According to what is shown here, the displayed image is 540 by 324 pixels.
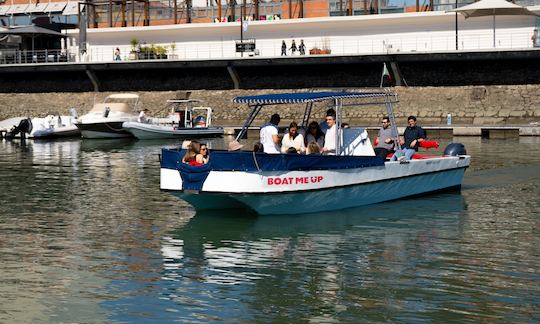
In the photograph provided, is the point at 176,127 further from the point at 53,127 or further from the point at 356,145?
the point at 356,145

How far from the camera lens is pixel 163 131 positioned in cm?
4516

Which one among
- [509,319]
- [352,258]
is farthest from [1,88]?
[509,319]

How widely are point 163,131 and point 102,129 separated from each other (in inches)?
118

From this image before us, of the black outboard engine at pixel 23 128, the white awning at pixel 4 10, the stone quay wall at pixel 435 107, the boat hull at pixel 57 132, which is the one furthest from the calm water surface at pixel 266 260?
the white awning at pixel 4 10

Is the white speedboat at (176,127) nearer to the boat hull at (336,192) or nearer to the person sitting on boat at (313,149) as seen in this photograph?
the boat hull at (336,192)

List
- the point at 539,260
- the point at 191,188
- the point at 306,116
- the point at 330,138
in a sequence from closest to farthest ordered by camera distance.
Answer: the point at 539,260 → the point at 191,188 → the point at 330,138 → the point at 306,116

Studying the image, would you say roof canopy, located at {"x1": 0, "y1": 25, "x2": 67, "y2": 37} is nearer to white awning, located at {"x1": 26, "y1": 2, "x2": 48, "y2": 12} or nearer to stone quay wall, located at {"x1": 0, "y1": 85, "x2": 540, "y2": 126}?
white awning, located at {"x1": 26, "y1": 2, "x2": 48, "y2": 12}

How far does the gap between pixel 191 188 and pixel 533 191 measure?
359 inches

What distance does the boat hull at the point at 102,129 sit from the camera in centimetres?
4500

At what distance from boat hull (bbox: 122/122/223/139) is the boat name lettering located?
90.7 ft

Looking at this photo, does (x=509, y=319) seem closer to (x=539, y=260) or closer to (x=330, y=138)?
(x=539, y=260)

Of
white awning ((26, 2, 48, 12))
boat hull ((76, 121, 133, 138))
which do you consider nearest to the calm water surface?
boat hull ((76, 121, 133, 138))

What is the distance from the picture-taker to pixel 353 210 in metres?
19.1

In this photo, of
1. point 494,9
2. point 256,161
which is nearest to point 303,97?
point 256,161
